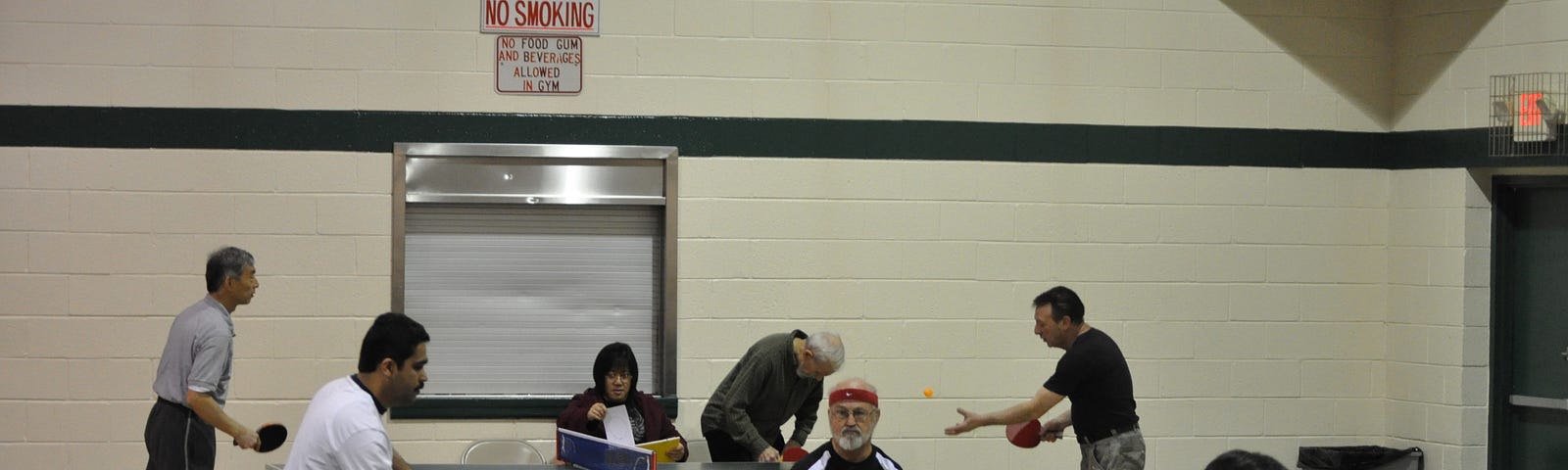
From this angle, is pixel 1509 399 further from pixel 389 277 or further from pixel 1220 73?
pixel 389 277

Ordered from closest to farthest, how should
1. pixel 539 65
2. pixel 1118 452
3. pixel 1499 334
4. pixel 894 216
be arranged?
pixel 1118 452, pixel 539 65, pixel 894 216, pixel 1499 334

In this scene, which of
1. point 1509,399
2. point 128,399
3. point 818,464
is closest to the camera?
point 818,464

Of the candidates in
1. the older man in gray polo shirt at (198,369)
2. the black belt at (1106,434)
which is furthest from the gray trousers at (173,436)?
the black belt at (1106,434)

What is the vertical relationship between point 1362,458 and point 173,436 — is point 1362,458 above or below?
below

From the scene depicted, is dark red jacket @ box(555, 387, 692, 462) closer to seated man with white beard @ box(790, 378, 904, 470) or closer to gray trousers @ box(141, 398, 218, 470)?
seated man with white beard @ box(790, 378, 904, 470)

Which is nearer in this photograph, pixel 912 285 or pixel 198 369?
pixel 198 369

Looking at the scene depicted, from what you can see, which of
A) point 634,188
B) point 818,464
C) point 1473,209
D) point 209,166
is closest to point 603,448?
point 818,464

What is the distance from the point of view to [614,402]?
20.4 feet

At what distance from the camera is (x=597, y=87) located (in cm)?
721

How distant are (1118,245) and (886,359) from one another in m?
1.30

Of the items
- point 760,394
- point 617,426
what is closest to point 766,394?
point 760,394

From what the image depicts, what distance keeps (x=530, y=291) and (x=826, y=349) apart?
1.92 metres

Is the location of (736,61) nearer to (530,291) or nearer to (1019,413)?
(530,291)

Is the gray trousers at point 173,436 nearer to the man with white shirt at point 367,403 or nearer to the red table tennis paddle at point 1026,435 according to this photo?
the man with white shirt at point 367,403
